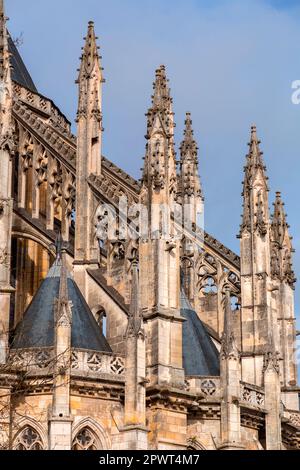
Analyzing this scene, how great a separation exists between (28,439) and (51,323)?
3.05 metres

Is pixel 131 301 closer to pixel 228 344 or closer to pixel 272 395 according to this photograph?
pixel 228 344

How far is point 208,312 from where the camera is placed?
41.3 metres

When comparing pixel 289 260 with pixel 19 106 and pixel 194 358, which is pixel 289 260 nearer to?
pixel 194 358

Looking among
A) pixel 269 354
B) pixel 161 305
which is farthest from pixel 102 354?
pixel 269 354

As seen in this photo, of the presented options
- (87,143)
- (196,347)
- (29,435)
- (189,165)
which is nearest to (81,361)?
(29,435)

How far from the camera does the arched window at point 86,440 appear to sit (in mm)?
34375

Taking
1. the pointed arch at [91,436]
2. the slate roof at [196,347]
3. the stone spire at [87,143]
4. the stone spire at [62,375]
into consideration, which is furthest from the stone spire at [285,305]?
the stone spire at [62,375]

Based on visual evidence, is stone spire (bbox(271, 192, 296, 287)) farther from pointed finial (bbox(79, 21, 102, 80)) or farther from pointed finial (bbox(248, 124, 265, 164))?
pointed finial (bbox(79, 21, 102, 80))

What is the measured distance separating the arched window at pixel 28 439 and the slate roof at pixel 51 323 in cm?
Answer: 205

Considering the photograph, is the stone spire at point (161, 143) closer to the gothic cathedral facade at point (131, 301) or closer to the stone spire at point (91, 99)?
the gothic cathedral facade at point (131, 301)

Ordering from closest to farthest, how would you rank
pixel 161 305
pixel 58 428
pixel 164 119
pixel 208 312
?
pixel 58 428 → pixel 161 305 → pixel 164 119 → pixel 208 312

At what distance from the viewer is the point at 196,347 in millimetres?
37844

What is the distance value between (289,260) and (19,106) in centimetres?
891

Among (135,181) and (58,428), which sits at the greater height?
(135,181)
